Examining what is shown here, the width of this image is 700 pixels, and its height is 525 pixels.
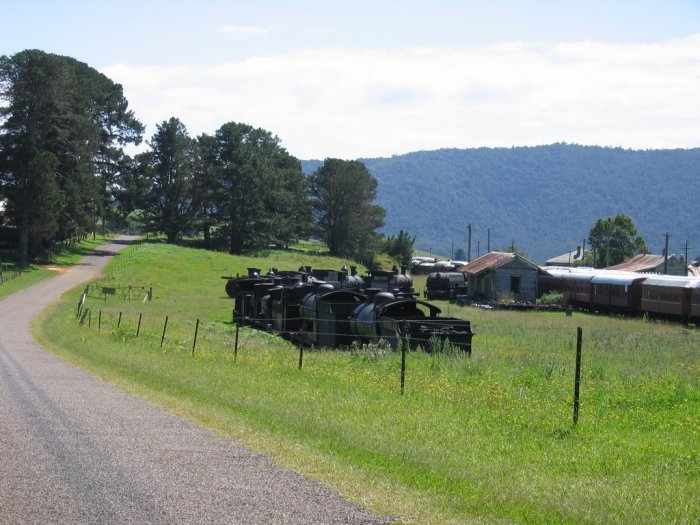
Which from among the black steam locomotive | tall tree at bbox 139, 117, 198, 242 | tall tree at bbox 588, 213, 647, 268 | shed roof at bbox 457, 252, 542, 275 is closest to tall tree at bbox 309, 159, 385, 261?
tall tree at bbox 139, 117, 198, 242

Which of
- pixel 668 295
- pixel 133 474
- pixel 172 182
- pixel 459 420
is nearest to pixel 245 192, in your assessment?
pixel 172 182

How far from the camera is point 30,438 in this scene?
11.6 meters

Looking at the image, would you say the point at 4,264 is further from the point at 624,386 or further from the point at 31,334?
the point at 624,386

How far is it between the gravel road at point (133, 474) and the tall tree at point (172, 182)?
293ft

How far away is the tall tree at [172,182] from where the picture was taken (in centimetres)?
10262

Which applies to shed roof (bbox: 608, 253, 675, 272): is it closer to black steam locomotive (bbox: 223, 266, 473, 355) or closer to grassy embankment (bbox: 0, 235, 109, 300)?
grassy embankment (bbox: 0, 235, 109, 300)

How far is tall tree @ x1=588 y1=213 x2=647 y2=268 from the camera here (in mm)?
134750

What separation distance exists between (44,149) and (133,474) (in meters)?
70.3

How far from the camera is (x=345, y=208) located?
400 ft

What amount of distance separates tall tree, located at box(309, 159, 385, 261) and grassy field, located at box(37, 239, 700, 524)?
89.1 meters

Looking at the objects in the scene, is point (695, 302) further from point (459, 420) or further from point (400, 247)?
point (400, 247)

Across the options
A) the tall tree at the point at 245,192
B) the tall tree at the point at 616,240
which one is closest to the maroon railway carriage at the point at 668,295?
the tall tree at the point at 245,192

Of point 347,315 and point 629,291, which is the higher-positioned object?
point 629,291

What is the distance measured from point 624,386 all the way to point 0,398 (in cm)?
1275
